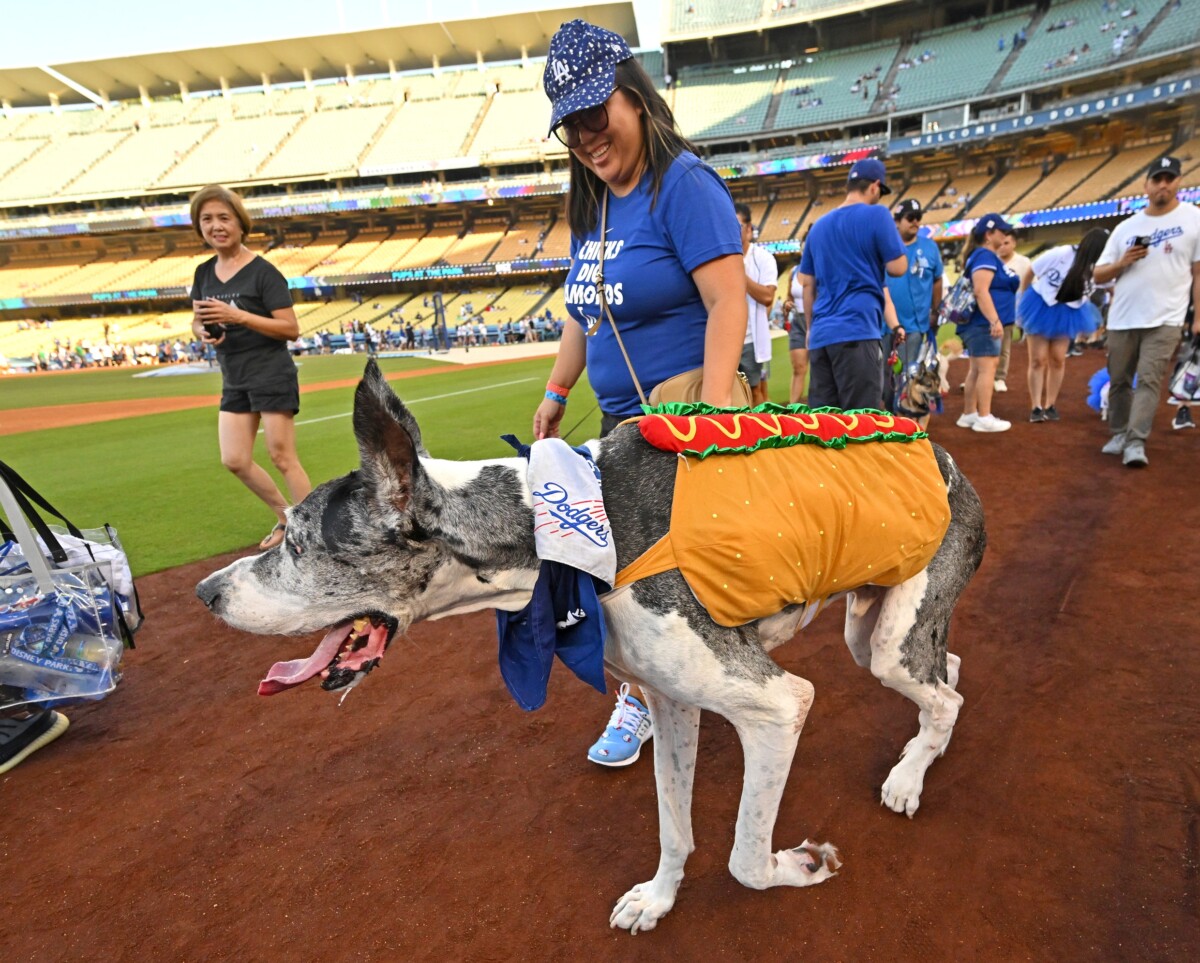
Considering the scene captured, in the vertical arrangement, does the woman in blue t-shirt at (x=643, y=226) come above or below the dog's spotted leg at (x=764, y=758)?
above

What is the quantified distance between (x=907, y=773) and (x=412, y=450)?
2.18 meters

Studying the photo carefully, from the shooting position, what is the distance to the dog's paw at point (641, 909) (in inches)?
81.0

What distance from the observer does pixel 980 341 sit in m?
7.23

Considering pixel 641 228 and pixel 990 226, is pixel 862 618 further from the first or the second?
pixel 990 226

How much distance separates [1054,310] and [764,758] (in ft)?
25.4

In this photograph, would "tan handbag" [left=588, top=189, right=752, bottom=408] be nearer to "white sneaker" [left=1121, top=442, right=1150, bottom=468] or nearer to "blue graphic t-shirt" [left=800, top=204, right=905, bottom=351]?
"blue graphic t-shirt" [left=800, top=204, right=905, bottom=351]

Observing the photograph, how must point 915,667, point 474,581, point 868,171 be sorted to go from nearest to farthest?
point 474,581 < point 915,667 < point 868,171

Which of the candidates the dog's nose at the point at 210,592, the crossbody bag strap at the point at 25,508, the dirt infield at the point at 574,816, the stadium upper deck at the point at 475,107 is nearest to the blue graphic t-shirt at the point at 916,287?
the dirt infield at the point at 574,816

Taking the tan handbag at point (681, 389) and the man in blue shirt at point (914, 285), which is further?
the man in blue shirt at point (914, 285)

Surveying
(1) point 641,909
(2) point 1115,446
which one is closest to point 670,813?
(1) point 641,909

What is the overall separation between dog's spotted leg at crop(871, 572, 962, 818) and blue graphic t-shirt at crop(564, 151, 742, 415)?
110 cm

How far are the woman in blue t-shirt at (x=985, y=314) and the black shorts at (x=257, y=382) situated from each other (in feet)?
22.7

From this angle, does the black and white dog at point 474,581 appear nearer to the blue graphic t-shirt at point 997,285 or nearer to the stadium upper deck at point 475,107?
the blue graphic t-shirt at point 997,285

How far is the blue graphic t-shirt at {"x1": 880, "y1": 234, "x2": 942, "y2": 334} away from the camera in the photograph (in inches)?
265
